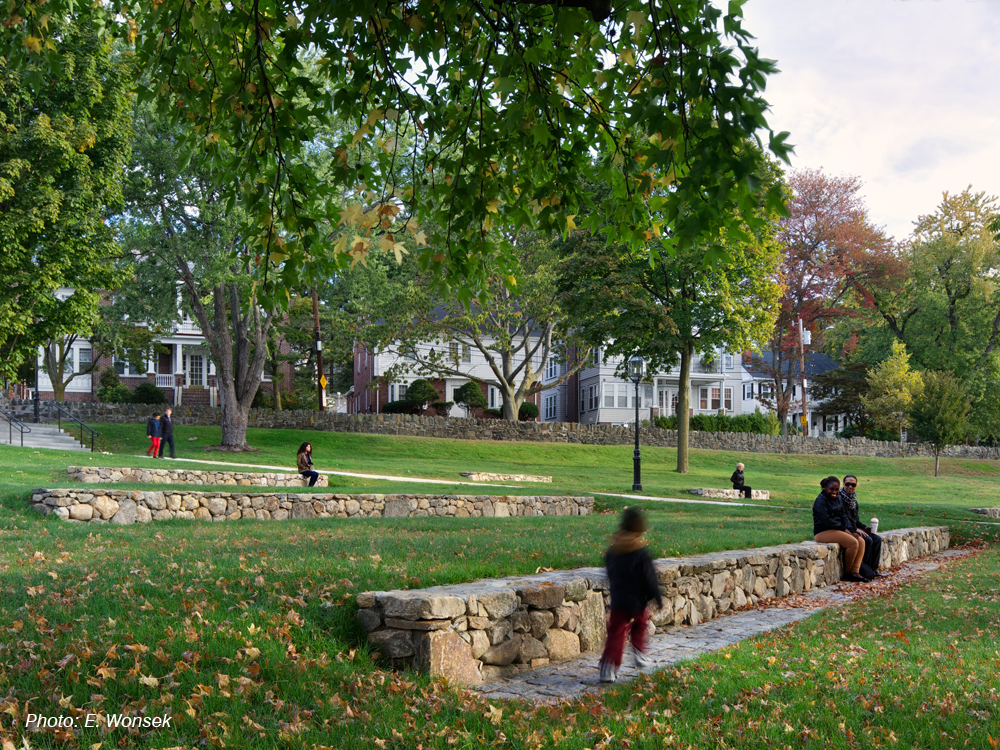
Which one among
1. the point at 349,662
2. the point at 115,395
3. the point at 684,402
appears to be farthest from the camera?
the point at 115,395

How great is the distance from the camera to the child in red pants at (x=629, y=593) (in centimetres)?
593

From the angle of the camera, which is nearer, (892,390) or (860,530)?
(860,530)

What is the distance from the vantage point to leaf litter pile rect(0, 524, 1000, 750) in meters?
4.34

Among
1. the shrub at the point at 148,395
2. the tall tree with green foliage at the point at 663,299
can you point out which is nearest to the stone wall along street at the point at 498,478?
the tall tree with green foliage at the point at 663,299

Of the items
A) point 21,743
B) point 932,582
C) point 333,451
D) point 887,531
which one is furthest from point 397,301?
point 21,743

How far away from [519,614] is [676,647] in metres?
1.78

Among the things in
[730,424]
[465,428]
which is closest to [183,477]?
[465,428]

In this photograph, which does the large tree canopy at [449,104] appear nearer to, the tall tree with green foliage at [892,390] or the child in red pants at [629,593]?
the child in red pants at [629,593]

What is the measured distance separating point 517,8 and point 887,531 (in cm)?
1226

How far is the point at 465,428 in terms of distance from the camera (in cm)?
4022

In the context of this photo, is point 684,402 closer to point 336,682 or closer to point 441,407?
point 441,407

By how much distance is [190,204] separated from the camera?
2778 centimetres

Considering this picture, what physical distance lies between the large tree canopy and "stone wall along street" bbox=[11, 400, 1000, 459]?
32811 millimetres

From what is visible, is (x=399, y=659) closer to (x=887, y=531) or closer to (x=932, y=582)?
(x=932, y=582)
